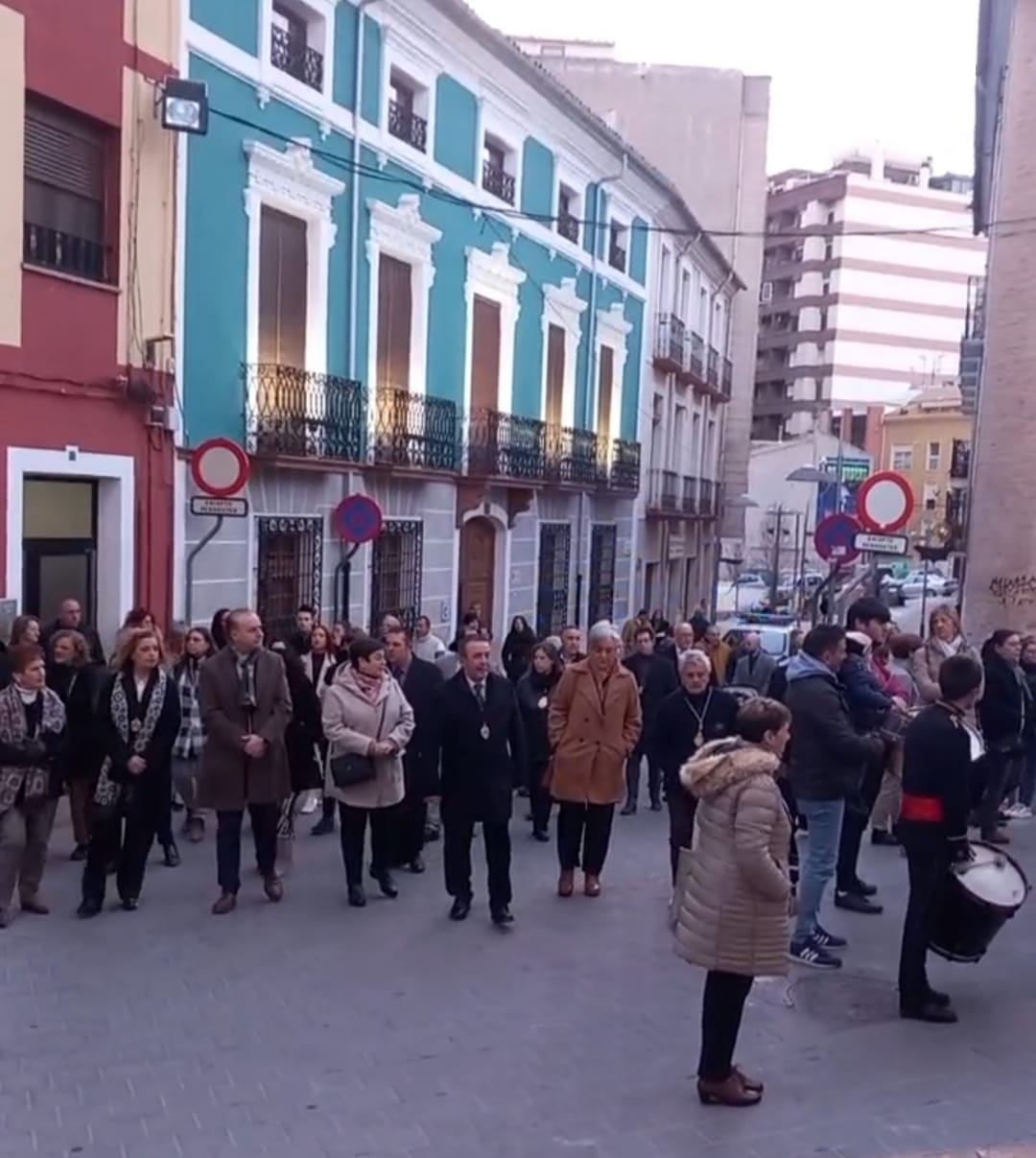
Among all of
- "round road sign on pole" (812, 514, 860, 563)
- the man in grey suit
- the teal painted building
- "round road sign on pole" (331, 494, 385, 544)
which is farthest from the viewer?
the teal painted building

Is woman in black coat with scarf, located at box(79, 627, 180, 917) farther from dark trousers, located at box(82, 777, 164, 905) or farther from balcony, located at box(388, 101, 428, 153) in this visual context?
balcony, located at box(388, 101, 428, 153)

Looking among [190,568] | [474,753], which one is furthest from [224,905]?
[190,568]

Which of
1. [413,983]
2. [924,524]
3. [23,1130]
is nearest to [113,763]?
[413,983]

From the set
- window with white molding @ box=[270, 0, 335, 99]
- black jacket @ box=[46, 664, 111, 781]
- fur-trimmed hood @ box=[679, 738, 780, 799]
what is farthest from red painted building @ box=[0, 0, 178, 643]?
fur-trimmed hood @ box=[679, 738, 780, 799]

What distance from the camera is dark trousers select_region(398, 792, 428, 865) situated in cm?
845

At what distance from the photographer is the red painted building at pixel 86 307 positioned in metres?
10.7

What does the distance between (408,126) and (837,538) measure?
8189 mm

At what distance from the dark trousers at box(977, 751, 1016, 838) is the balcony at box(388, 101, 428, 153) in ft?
35.7

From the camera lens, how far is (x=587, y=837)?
8.22 meters

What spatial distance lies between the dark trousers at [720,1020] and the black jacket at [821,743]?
174 centimetres

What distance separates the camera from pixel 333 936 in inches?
284

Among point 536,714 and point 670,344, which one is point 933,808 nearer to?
point 536,714

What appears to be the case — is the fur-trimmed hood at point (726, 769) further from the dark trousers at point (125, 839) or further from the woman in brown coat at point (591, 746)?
the dark trousers at point (125, 839)

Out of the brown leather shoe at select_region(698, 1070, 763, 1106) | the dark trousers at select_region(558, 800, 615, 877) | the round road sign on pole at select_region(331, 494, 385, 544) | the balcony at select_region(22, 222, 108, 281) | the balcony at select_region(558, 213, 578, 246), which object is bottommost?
the brown leather shoe at select_region(698, 1070, 763, 1106)
